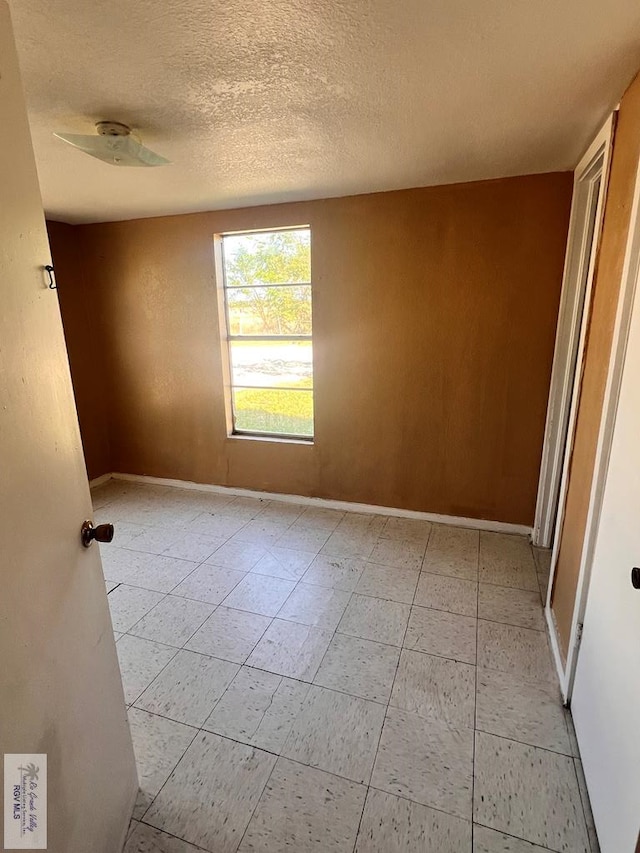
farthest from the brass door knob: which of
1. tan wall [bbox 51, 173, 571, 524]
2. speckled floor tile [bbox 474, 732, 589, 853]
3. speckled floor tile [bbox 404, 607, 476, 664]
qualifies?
tan wall [bbox 51, 173, 571, 524]

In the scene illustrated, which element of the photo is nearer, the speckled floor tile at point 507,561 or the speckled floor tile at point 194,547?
the speckled floor tile at point 507,561

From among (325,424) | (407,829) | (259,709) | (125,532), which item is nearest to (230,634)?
(259,709)

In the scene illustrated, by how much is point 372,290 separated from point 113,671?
255cm

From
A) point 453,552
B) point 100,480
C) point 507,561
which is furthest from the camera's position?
point 100,480

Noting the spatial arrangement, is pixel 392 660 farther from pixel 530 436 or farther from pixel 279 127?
pixel 279 127

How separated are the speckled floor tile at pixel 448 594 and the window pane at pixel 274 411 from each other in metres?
1.48

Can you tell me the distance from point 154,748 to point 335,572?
129cm

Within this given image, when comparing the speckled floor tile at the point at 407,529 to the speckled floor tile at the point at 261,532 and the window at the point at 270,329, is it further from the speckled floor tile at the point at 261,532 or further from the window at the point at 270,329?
the window at the point at 270,329

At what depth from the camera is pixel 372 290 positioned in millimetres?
2883

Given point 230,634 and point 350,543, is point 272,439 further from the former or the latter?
point 230,634

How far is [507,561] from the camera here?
2.63 m

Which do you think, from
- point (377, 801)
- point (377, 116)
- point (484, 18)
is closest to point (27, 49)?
point (377, 116)

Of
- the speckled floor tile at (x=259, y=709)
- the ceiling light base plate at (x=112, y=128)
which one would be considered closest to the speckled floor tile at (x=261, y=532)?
the speckled floor tile at (x=259, y=709)

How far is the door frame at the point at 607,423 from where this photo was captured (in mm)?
1317
